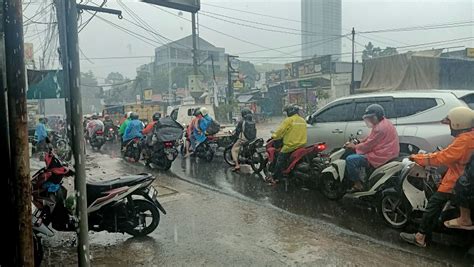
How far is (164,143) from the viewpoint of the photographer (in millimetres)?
10453

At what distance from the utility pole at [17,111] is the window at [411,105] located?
21.2 ft

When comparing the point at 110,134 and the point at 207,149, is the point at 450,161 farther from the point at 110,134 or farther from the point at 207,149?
the point at 110,134

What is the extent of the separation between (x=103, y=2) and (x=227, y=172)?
4.67 meters

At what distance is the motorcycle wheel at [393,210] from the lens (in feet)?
17.1

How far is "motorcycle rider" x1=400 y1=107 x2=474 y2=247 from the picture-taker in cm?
432

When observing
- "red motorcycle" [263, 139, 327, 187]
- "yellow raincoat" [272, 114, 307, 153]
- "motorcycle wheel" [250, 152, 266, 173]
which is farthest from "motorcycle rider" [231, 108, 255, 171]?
"red motorcycle" [263, 139, 327, 187]

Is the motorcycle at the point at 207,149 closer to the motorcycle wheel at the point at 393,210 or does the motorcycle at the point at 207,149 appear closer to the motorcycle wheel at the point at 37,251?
the motorcycle wheel at the point at 393,210

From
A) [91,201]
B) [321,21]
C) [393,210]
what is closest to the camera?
[91,201]

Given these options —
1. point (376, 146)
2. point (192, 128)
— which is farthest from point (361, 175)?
point (192, 128)

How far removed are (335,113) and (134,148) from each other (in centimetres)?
639

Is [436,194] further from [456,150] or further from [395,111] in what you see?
[395,111]

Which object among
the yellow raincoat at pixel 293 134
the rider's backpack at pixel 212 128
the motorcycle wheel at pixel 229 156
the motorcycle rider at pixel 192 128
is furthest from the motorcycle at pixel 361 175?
the motorcycle rider at pixel 192 128

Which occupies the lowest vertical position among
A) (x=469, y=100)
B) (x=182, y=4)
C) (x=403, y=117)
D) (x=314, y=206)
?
(x=314, y=206)

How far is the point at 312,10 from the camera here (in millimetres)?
27031
